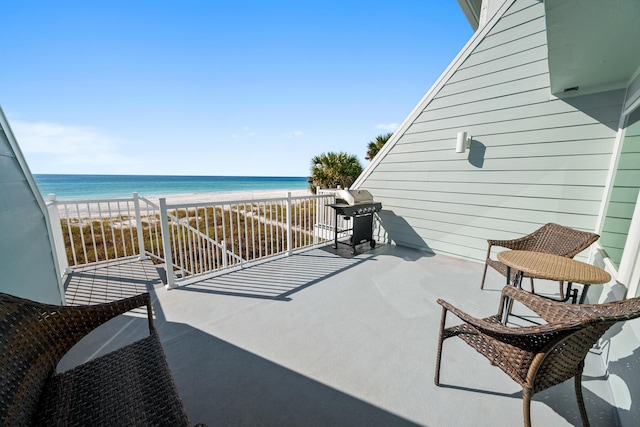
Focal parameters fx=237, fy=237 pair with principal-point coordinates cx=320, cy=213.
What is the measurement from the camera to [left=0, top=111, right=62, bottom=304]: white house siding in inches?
61.2

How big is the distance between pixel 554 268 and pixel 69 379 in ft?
10.2

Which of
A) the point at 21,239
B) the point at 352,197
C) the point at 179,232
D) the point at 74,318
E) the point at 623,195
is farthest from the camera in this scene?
the point at 352,197

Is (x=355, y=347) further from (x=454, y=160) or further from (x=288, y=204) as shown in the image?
(x=454, y=160)

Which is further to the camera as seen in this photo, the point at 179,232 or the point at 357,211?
the point at 357,211

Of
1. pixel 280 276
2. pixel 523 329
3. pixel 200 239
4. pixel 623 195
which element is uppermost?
pixel 623 195

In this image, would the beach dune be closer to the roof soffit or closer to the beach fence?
the beach fence

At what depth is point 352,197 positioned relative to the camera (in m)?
4.08

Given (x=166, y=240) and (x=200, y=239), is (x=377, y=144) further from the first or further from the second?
(x=166, y=240)

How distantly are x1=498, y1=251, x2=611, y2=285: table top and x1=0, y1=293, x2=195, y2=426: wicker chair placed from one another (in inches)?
94.0

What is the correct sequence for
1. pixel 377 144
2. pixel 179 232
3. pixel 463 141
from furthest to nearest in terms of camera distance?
pixel 377 144
pixel 463 141
pixel 179 232

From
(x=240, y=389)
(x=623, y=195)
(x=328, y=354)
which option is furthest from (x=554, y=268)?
(x=240, y=389)

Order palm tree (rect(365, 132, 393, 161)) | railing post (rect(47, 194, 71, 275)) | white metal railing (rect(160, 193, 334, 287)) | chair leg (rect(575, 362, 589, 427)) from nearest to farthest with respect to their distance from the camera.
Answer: chair leg (rect(575, 362, 589, 427)) → white metal railing (rect(160, 193, 334, 287)) → railing post (rect(47, 194, 71, 275)) → palm tree (rect(365, 132, 393, 161))

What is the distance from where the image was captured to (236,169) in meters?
40.9

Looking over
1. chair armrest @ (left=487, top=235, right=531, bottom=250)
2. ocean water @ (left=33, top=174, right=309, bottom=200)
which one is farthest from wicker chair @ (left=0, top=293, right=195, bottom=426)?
ocean water @ (left=33, top=174, right=309, bottom=200)
